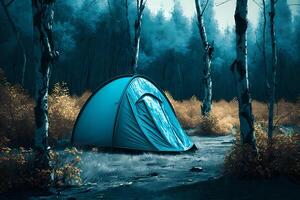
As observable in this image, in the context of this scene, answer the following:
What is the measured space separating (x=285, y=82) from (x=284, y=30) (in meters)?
8.93

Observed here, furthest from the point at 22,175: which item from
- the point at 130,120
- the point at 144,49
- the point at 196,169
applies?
the point at 144,49

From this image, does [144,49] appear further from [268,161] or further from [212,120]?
[268,161]

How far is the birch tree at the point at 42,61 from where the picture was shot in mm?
7516

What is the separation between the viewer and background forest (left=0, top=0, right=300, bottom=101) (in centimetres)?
3634

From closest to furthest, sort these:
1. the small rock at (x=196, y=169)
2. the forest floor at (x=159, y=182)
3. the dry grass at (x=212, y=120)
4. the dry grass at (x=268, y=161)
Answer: the forest floor at (x=159, y=182) < the dry grass at (x=268, y=161) < the small rock at (x=196, y=169) < the dry grass at (x=212, y=120)

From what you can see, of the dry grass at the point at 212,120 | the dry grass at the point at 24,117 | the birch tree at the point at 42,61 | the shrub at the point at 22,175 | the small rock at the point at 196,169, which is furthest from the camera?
the dry grass at the point at 212,120

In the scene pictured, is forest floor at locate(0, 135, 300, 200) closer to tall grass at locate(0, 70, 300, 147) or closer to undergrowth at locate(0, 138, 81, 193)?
undergrowth at locate(0, 138, 81, 193)

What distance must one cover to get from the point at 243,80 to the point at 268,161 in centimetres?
183

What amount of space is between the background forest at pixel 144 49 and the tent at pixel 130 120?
20.7m

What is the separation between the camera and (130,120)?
1223 cm

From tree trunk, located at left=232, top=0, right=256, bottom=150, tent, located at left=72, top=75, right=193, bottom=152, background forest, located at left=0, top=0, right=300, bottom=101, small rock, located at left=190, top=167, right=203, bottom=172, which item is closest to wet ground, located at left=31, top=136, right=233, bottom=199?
small rock, located at left=190, top=167, right=203, bottom=172

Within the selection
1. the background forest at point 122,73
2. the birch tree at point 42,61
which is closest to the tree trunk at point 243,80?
the background forest at point 122,73

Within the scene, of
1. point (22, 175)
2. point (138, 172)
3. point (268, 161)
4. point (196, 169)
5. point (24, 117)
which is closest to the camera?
A: point (22, 175)

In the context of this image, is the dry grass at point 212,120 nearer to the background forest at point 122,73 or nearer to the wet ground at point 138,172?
the background forest at point 122,73
